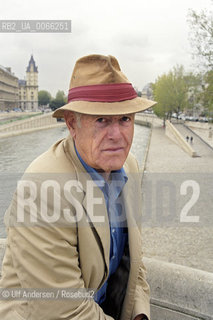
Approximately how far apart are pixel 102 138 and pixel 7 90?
288 feet

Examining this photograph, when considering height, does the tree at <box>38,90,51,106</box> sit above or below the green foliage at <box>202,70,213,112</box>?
above

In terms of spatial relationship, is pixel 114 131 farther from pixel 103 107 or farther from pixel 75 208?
pixel 75 208

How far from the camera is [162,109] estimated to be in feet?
168

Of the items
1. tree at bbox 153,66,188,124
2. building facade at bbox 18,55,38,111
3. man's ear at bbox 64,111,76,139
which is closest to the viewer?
man's ear at bbox 64,111,76,139

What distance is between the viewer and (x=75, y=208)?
159 cm

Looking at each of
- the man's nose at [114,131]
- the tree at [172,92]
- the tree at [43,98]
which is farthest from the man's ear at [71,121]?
the tree at [43,98]

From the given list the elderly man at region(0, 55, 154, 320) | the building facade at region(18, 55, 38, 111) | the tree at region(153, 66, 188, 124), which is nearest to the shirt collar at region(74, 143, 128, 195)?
the elderly man at region(0, 55, 154, 320)

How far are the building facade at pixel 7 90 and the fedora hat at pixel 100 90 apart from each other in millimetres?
80846

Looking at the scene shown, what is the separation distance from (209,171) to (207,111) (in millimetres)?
3427

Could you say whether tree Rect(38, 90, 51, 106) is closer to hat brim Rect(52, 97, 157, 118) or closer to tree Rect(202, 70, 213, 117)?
tree Rect(202, 70, 213, 117)

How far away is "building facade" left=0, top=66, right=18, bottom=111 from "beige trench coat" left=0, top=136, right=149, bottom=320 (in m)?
80.9

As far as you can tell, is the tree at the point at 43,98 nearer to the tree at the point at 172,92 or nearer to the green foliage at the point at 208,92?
the tree at the point at 172,92

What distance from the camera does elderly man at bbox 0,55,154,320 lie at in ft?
4.81

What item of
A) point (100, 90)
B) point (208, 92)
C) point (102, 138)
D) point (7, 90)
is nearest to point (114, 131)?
point (102, 138)
